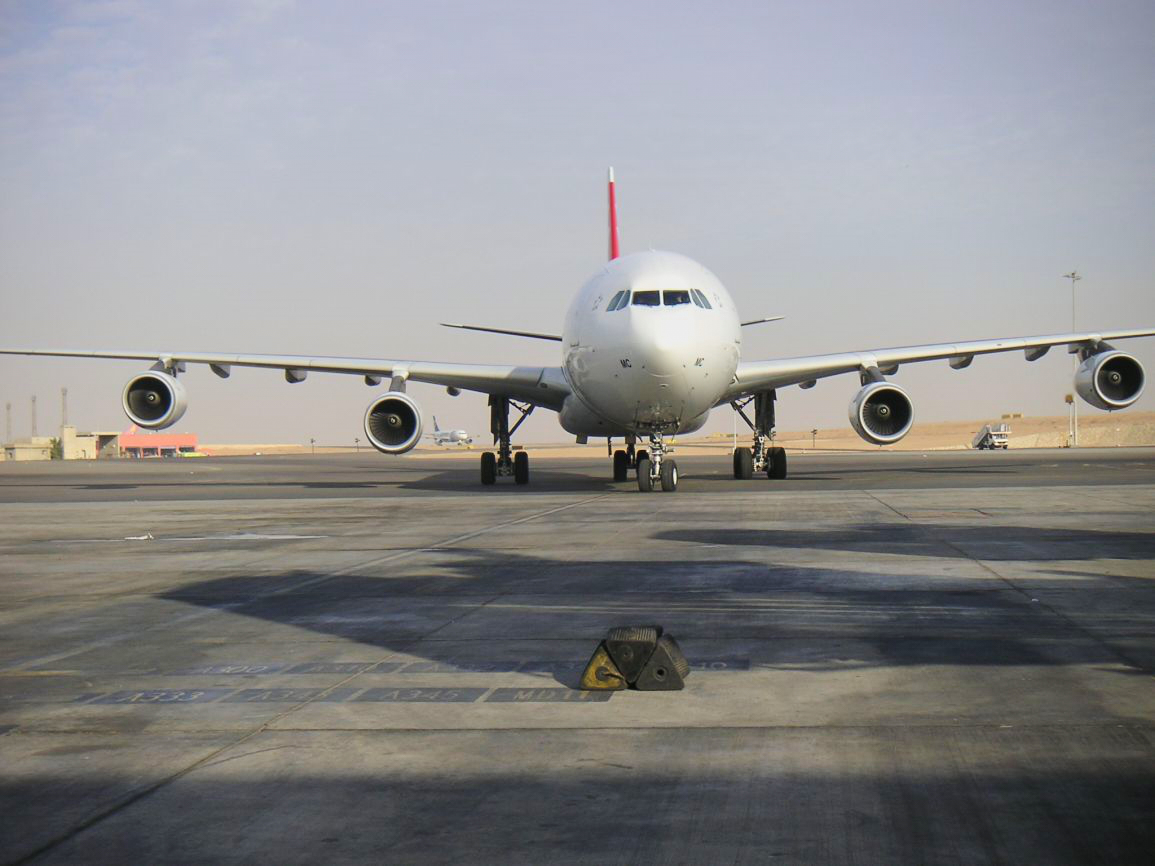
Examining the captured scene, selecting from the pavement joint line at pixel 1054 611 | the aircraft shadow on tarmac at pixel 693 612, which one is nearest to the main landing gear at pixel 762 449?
the pavement joint line at pixel 1054 611

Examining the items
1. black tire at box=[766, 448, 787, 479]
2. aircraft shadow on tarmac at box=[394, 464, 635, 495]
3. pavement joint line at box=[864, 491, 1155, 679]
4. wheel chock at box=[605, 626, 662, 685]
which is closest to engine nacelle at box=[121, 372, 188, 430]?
aircraft shadow on tarmac at box=[394, 464, 635, 495]

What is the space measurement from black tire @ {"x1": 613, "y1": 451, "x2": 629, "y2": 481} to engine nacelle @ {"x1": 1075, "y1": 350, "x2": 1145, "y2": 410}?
1074 centimetres

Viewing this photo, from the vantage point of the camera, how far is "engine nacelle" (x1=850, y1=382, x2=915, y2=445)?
2484cm

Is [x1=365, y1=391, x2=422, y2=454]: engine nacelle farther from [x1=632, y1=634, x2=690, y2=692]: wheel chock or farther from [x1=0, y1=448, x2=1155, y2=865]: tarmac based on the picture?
[x1=632, y1=634, x2=690, y2=692]: wheel chock

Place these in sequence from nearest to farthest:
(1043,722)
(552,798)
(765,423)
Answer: (552,798) < (1043,722) < (765,423)

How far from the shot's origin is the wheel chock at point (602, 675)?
19.5ft

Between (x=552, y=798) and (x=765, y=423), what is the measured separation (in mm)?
25068

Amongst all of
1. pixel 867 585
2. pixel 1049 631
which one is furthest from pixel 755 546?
pixel 1049 631

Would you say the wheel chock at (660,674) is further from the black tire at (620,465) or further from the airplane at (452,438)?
the airplane at (452,438)

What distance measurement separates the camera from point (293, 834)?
12.5 feet

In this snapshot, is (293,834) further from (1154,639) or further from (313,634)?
(1154,639)

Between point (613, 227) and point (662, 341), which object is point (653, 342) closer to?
point (662, 341)

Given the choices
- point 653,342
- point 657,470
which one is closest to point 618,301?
point 653,342

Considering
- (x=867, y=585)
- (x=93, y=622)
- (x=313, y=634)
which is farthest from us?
(x=867, y=585)
